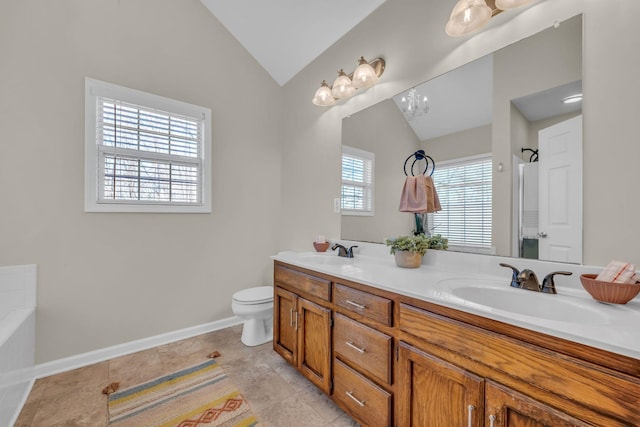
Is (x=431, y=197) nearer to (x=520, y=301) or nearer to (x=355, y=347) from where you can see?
(x=520, y=301)

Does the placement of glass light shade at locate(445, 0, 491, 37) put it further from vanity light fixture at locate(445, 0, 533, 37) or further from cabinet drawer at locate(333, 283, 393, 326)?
cabinet drawer at locate(333, 283, 393, 326)

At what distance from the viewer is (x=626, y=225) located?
1066mm

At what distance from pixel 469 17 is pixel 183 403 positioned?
270cm

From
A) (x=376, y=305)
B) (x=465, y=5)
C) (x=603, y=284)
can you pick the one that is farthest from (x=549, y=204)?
(x=465, y=5)

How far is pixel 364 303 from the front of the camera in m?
1.37

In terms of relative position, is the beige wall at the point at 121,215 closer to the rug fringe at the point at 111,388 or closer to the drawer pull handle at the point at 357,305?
the rug fringe at the point at 111,388

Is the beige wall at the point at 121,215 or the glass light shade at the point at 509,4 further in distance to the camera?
the beige wall at the point at 121,215

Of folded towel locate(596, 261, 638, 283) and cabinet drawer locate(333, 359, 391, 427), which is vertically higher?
folded towel locate(596, 261, 638, 283)

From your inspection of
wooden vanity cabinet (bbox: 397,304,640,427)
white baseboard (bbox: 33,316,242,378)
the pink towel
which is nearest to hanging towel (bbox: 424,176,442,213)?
the pink towel

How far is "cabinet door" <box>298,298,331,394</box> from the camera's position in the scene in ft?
5.21

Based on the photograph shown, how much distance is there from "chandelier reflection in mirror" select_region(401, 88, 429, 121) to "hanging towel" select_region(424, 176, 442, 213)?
0.44 metres

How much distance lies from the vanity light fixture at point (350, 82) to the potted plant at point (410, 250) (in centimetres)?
120

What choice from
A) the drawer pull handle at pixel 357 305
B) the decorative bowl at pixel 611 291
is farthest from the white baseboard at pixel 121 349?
the decorative bowl at pixel 611 291

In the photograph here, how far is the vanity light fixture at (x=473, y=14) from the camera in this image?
1.37 metres
